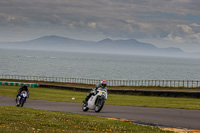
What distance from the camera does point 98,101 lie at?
20.1 m

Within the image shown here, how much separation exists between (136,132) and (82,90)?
133 ft

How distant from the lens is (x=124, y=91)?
45781 millimetres

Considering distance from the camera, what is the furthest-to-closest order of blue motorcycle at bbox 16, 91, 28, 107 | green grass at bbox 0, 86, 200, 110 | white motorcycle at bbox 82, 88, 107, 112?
green grass at bbox 0, 86, 200, 110 < blue motorcycle at bbox 16, 91, 28, 107 < white motorcycle at bbox 82, 88, 107, 112

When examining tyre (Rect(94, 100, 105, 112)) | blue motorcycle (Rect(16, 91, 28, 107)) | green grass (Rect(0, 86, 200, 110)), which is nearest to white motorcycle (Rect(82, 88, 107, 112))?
tyre (Rect(94, 100, 105, 112))

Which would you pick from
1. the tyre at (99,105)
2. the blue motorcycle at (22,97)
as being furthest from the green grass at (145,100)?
the blue motorcycle at (22,97)

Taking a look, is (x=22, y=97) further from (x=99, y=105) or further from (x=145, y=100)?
(x=145, y=100)

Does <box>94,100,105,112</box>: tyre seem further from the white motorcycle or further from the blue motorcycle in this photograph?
the blue motorcycle

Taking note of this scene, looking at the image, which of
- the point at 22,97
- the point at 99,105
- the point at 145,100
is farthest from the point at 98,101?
the point at 145,100

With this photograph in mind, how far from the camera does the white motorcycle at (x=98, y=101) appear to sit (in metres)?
19.6

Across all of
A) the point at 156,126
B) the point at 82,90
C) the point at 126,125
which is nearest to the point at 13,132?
the point at 126,125

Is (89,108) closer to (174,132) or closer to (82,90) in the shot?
(174,132)

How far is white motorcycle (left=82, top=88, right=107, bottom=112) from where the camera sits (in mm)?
19609

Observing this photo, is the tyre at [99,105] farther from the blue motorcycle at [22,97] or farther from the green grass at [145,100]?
the green grass at [145,100]

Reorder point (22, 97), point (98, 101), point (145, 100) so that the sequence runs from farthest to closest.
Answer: point (145, 100) < point (22, 97) < point (98, 101)
